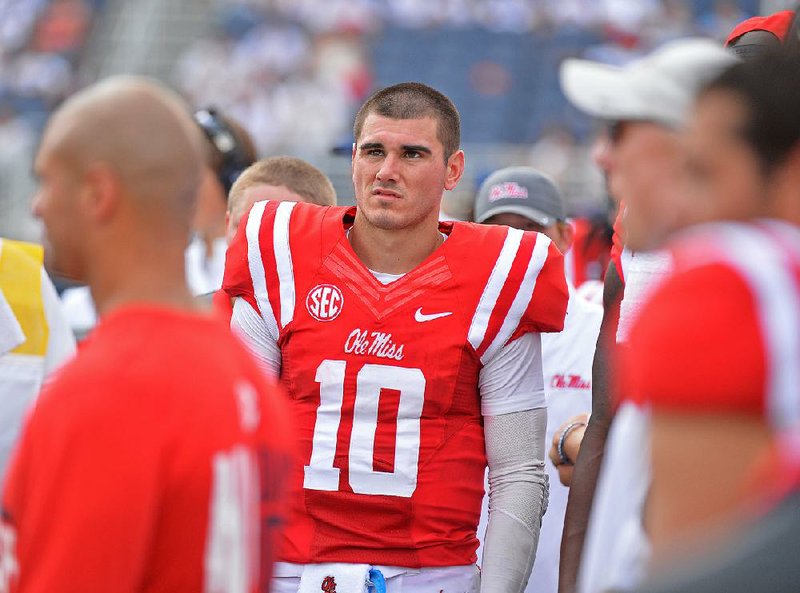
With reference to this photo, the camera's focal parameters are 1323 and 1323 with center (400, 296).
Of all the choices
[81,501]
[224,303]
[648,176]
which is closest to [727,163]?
[648,176]

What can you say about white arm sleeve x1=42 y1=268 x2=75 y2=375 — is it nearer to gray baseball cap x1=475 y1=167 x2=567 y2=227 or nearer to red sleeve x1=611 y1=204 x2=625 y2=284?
red sleeve x1=611 y1=204 x2=625 y2=284

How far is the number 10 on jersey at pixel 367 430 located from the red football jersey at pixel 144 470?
1233 millimetres

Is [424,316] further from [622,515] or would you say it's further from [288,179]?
[622,515]

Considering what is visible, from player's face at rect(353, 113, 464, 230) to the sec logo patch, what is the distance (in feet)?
0.76

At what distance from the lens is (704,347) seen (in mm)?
1763

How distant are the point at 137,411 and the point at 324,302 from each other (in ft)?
5.25

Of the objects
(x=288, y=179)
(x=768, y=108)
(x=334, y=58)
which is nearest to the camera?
(x=768, y=108)

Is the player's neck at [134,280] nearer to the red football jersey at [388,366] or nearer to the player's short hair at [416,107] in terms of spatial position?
the red football jersey at [388,366]

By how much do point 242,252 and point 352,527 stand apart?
833mm

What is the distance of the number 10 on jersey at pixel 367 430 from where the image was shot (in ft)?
11.4

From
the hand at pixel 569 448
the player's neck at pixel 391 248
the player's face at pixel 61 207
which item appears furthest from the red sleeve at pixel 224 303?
the player's face at pixel 61 207

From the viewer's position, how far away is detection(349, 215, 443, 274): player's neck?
370cm

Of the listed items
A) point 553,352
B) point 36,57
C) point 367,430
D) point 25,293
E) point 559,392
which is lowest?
point 367,430

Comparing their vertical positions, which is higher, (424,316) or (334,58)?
(334,58)
